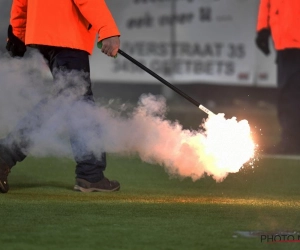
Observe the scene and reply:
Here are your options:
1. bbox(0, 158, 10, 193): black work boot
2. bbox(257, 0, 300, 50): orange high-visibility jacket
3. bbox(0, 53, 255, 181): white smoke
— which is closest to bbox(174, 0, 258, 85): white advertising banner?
bbox(257, 0, 300, 50): orange high-visibility jacket

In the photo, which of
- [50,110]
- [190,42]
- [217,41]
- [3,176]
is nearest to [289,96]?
[217,41]

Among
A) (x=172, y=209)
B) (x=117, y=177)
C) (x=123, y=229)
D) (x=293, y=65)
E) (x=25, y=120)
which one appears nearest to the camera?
(x=123, y=229)

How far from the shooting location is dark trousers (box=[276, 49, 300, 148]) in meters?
12.6

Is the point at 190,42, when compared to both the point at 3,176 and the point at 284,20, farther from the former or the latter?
the point at 3,176

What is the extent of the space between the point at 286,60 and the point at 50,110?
519cm

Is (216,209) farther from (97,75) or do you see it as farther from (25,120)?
(97,75)

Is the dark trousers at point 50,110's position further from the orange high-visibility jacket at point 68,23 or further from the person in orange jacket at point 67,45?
the orange high-visibility jacket at point 68,23

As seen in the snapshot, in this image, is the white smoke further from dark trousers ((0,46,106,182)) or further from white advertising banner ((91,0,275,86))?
white advertising banner ((91,0,275,86))

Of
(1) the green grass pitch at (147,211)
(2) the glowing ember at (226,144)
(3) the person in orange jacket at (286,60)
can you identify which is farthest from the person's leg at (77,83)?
(3) the person in orange jacket at (286,60)

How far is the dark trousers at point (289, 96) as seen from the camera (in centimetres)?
1265

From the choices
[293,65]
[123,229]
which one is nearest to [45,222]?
[123,229]

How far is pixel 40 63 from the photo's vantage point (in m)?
8.50

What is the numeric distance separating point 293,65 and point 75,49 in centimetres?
511

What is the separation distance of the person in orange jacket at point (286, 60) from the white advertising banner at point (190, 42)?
8.79 ft
